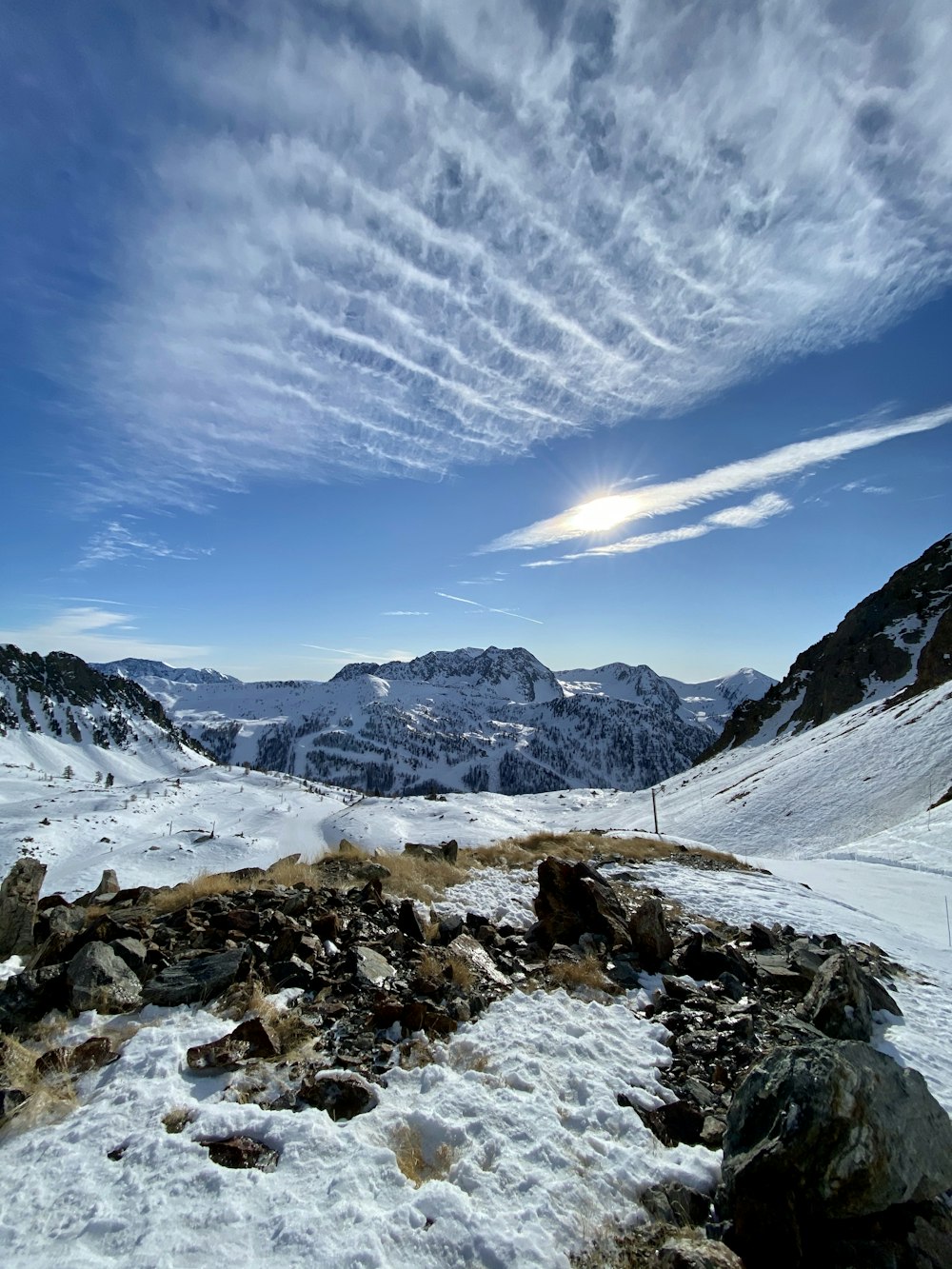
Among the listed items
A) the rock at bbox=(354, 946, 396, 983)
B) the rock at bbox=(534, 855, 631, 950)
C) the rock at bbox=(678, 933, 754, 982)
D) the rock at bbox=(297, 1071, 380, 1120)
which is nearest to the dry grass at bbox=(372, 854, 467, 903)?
the rock at bbox=(534, 855, 631, 950)

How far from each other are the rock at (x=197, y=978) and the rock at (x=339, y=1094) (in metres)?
2.61

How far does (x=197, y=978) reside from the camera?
26.3 feet

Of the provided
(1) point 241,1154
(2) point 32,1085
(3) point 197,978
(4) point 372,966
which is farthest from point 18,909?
(1) point 241,1154

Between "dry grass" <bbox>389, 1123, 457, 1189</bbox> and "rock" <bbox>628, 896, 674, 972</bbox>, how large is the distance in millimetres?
5912

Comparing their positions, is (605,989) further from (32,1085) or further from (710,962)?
(32,1085)

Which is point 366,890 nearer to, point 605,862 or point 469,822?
point 605,862

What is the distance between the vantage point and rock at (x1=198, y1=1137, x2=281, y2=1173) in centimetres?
498

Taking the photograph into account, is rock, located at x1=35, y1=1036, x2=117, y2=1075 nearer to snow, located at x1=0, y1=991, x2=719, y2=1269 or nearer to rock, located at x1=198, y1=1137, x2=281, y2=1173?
snow, located at x1=0, y1=991, x2=719, y2=1269

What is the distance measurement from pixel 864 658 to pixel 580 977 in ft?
359

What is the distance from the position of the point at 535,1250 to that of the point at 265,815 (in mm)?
62773

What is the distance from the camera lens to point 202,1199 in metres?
4.53

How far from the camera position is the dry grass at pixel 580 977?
9.10 meters

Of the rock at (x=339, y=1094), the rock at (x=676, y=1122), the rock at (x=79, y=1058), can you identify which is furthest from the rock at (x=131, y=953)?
the rock at (x=676, y=1122)

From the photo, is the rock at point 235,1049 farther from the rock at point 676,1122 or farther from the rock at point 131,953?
the rock at point 676,1122
